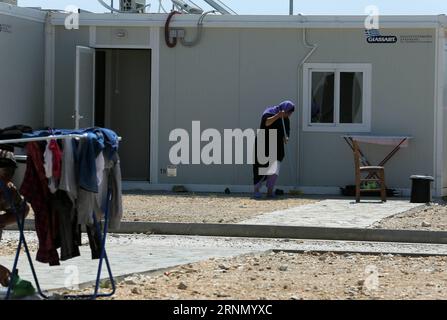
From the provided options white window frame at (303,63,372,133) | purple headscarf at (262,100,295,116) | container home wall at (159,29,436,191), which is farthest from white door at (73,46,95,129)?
white window frame at (303,63,372,133)

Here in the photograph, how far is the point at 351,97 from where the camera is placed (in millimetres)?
19750

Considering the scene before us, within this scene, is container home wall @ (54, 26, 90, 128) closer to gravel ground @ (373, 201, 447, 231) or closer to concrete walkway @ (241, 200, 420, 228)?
concrete walkway @ (241, 200, 420, 228)

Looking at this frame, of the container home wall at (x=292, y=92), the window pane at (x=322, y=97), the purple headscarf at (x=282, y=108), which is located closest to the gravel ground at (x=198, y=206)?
the container home wall at (x=292, y=92)

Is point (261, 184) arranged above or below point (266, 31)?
below

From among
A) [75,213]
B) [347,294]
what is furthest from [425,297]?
[75,213]

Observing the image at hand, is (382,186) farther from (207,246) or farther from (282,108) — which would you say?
(207,246)

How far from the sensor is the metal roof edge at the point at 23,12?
61.2 feet

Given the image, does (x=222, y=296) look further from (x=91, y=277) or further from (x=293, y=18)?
(x=293, y=18)

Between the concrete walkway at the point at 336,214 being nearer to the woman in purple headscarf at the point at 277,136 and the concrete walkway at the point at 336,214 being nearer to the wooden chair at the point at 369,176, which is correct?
the wooden chair at the point at 369,176

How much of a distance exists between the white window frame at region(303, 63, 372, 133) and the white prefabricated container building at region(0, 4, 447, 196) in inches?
0.7

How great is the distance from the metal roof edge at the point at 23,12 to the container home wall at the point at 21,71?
0.13ft

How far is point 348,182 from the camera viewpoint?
19609mm
